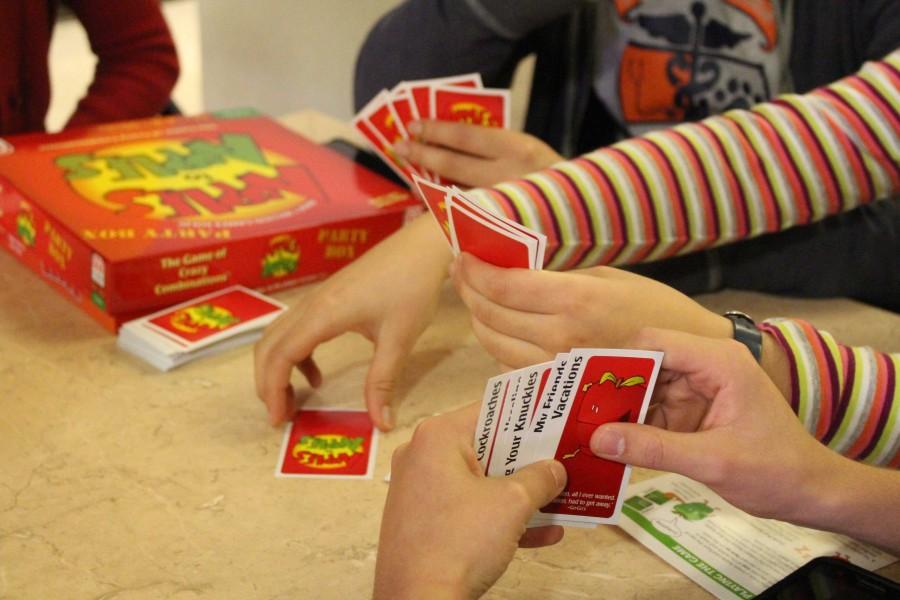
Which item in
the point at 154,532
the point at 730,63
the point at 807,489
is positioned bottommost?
the point at 154,532

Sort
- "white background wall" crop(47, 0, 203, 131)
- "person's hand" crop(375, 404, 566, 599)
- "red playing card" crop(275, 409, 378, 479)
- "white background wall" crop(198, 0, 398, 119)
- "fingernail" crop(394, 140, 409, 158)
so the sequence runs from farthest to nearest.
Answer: "white background wall" crop(47, 0, 203, 131) < "white background wall" crop(198, 0, 398, 119) < "fingernail" crop(394, 140, 409, 158) < "red playing card" crop(275, 409, 378, 479) < "person's hand" crop(375, 404, 566, 599)

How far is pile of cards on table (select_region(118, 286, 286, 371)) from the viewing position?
0.94 m

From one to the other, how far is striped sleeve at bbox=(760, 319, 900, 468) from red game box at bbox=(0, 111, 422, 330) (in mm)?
504

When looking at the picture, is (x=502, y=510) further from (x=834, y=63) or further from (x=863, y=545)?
(x=834, y=63)

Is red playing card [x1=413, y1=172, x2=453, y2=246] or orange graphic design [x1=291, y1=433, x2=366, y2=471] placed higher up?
red playing card [x1=413, y1=172, x2=453, y2=246]

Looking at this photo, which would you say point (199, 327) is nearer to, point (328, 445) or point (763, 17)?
point (328, 445)

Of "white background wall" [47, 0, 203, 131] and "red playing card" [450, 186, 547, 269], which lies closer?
"red playing card" [450, 186, 547, 269]

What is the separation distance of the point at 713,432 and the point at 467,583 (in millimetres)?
183

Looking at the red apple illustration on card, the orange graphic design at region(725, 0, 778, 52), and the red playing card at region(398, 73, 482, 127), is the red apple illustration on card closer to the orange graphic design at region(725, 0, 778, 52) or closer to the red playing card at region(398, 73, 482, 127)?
the red playing card at region(398, 73, 482, 127)

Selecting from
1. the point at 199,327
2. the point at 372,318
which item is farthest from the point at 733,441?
the point at 199,327

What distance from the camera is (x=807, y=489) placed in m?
0.64

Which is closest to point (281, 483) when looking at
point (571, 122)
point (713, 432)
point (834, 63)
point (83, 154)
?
point (713, 432)

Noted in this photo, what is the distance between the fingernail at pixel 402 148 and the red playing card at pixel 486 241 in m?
0.43

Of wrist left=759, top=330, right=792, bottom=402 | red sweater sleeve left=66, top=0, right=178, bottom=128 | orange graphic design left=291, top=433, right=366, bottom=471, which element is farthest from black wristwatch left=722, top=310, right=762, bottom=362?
red sweater sleeve left=66, top=0, right=178, bottom=128
